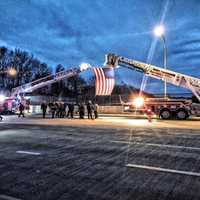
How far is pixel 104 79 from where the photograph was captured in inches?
1374

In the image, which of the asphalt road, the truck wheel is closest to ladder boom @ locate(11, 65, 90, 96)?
the truck wheel

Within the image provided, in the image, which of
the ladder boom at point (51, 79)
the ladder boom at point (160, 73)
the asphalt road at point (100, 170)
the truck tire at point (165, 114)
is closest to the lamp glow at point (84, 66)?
the ladder boom at point (51, 79)

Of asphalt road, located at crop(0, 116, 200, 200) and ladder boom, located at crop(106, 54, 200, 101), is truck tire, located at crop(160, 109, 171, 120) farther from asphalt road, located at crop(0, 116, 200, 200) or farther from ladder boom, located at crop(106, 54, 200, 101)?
asphalt road, located at crop(0, 116, 200, 200)

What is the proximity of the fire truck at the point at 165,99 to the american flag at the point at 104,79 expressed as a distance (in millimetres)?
2699

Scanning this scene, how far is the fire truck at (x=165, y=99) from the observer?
2636 centimetres

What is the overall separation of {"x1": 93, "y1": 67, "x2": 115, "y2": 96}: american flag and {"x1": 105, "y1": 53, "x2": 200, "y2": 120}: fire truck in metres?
2.70

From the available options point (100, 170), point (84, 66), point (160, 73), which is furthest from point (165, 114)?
point (100, 170)

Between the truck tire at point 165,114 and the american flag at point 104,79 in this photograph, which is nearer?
the truck tire at point 165,114

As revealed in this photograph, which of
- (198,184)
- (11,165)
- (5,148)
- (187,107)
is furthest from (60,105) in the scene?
(198,184)

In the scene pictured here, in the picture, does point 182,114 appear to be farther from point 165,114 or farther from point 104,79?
point 104,79

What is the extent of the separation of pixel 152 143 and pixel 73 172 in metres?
5.16

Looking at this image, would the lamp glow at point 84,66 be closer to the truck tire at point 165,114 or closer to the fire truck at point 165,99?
the fire truck at point 165,99

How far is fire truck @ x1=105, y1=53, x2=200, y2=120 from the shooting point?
26359mm

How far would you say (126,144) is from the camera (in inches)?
449
